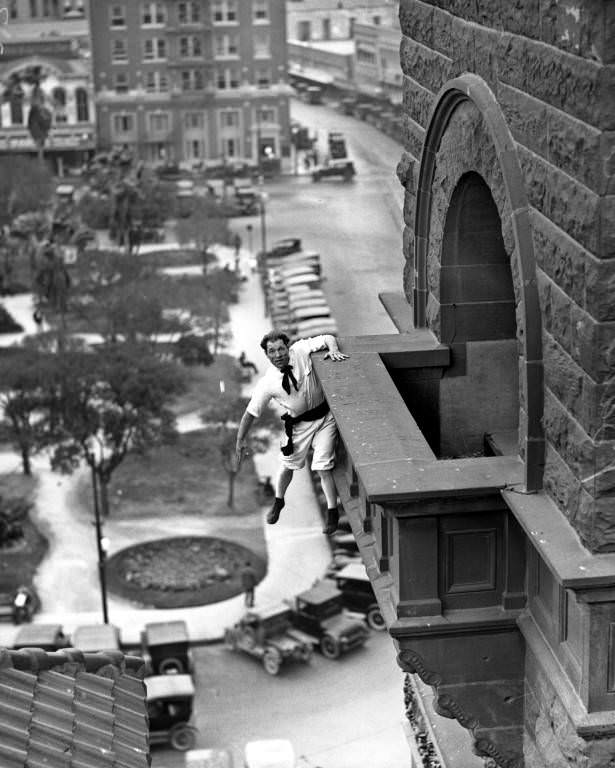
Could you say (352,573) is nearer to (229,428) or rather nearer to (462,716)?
(229,428)

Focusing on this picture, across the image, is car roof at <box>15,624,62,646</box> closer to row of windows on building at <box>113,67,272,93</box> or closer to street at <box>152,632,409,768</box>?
street at <box>152,632,409,768</box>

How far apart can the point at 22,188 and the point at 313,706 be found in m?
79.1

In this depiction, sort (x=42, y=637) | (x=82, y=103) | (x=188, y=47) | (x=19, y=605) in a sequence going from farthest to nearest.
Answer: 1. (x=82, y=103)
2. (x=188, y=47)
3. (x=19, y=605)
4. (x=42, y=637)

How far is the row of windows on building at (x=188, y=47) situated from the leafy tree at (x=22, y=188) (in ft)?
73.4

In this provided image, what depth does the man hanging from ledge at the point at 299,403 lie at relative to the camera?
54.8 ft

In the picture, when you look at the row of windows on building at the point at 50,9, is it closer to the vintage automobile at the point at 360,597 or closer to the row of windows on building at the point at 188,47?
the row of windows on building at the point at 188,47

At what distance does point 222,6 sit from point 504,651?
142 meters

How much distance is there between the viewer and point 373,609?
6241cm

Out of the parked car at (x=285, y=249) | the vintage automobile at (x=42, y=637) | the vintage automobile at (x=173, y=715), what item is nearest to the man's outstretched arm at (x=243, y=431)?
the vintage automobile at (x=173, y=715)

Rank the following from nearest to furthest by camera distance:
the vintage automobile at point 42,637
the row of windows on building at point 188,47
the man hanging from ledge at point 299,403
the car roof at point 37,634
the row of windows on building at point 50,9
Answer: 1. the man hanging from ledge at point 299,403
2. the vintage automobile at point 42,637
3. the car roof at point 37,634
4. the row of windows on building at point 188,47
5. the row of windows on building at point 50,9

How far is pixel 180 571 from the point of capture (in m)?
68.0

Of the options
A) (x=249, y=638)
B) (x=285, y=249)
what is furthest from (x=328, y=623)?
(x=285, y=249)

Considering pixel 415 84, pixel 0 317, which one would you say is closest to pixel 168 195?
pixel 0 317

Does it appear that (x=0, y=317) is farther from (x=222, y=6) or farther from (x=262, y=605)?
(x=222, y=6)
